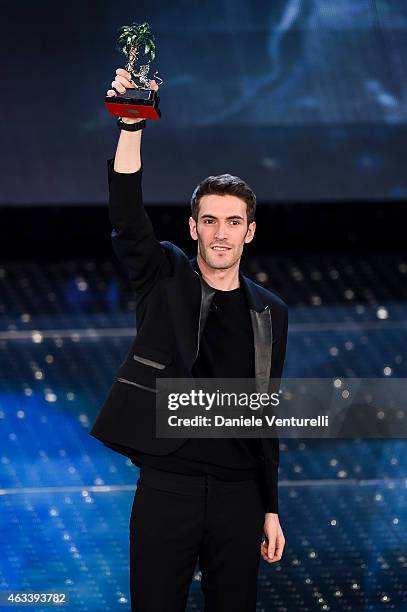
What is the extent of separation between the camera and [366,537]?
2.94 meters

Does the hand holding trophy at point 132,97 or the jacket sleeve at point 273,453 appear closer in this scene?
the hand holding trophy at point 132,97

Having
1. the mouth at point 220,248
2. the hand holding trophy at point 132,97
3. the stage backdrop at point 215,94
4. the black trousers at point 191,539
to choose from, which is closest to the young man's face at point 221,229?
the mouth at point 220,248

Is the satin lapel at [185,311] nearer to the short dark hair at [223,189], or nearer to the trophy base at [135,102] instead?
the short dark hair at [223,189]

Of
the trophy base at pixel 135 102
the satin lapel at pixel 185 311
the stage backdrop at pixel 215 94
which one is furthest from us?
the stage backdrop at pixel 215 94

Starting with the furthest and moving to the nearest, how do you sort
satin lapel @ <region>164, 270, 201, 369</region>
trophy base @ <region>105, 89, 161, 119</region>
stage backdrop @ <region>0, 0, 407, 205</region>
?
stage backdrop @ <region>0, 0, 407, 205</region>, satin lapel @ <region>164, 270, 201, 369</region>, trophy base @ <region>105, 89, 161, 119</region>

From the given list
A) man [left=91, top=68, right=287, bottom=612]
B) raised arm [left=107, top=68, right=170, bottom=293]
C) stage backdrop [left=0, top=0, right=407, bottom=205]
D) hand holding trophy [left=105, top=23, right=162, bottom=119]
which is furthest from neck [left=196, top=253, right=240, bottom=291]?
stage backdrop [left=0, top=0, right=407, bottom=205]

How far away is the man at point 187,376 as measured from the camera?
1.68 meters

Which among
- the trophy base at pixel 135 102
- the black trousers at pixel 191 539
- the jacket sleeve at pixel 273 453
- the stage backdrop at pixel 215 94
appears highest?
the stage backdrop at pixel 215 94

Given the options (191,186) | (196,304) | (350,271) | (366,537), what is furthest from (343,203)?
(196,304)

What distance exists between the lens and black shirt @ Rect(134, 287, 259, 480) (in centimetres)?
168

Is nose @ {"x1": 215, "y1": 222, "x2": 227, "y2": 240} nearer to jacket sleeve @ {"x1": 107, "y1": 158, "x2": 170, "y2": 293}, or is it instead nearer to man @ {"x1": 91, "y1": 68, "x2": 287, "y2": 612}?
man @ {"x1": 91, "y1": 68, "x2": 287, "y2": 612}

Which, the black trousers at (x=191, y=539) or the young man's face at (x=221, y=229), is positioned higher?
the young man's face at (x=221, y=229)

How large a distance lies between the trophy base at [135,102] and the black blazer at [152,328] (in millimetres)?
110

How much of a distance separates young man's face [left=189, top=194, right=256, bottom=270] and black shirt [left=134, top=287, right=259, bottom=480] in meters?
0.07
